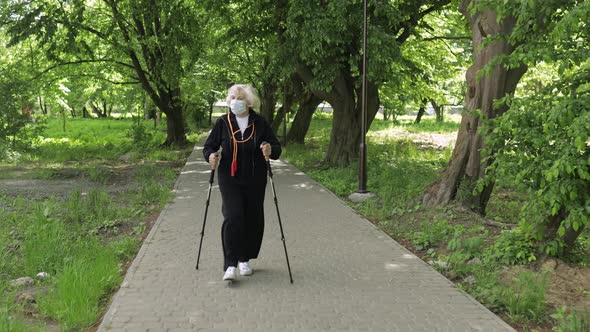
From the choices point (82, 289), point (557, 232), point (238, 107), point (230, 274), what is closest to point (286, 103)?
point (238, 107)

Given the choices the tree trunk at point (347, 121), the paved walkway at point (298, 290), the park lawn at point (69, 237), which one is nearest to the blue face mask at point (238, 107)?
the paved walkway at point (298, 290)

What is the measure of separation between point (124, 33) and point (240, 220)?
55.7 feet

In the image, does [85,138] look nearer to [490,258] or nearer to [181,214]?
[181,214]

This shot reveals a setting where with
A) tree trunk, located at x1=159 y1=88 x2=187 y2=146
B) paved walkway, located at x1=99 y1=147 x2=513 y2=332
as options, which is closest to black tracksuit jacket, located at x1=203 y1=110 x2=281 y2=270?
paved walkway, located at x1=99 y1=147 x2=513 y2=332

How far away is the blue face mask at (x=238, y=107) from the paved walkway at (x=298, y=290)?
1.76 m

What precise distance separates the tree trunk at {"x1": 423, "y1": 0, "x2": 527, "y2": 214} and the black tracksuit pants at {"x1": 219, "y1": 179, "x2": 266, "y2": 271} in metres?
3.78

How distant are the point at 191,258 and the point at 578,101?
14.7ft

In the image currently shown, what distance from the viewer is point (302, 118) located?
2516 cm

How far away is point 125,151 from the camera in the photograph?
23.5 m

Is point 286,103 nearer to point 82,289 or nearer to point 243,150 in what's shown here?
point 243,150

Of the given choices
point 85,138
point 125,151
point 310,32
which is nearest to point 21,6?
point 125,151

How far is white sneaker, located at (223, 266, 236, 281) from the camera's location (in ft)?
18.0

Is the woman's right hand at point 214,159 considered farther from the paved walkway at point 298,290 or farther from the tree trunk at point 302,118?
the tree trunk at point 302,118

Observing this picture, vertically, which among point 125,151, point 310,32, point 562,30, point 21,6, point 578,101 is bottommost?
Answer: point 125,151
